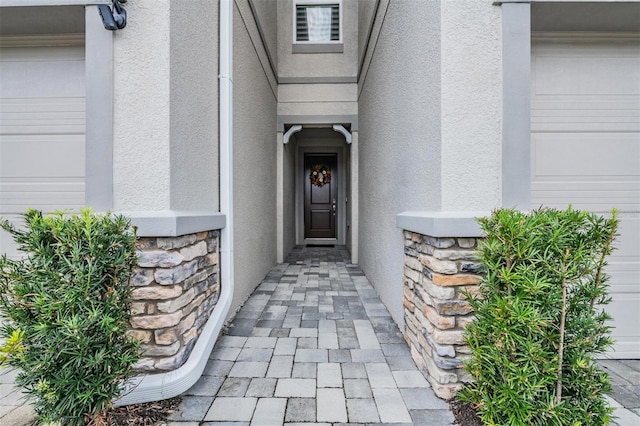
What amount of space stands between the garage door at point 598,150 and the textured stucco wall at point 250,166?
248 centimetres

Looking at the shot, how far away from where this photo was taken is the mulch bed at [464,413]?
1456 mm

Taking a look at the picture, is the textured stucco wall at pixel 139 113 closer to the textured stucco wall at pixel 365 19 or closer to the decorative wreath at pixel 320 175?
the textured stucco wall at pixel 365 19

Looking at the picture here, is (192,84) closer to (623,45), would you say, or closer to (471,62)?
(471,62)

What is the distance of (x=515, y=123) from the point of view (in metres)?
1.70

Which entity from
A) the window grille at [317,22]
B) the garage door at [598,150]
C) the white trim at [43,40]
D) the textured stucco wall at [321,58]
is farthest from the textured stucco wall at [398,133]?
the white trim at [43,40]

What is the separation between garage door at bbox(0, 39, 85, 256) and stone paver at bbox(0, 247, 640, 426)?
1.16m

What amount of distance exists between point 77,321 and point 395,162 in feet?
7.84

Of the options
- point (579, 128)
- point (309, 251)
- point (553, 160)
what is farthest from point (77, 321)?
point (309, 251)

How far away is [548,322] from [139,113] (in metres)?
2.27

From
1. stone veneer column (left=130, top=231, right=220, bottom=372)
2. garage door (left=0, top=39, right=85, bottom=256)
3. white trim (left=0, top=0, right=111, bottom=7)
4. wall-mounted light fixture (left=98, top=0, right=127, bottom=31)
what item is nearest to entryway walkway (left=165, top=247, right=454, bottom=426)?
stone veneer column (left=130, top=231, right=220, bottom=372)

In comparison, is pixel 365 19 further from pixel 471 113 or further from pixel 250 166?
pixel 471 113

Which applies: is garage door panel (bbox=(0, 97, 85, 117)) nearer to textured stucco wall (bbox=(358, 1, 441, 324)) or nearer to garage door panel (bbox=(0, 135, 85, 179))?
garage door panel (bbox=(0, 135, 85, 179))

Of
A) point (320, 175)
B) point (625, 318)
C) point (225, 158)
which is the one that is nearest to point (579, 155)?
point (625, 318)

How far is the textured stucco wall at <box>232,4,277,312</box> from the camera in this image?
2912 mm
